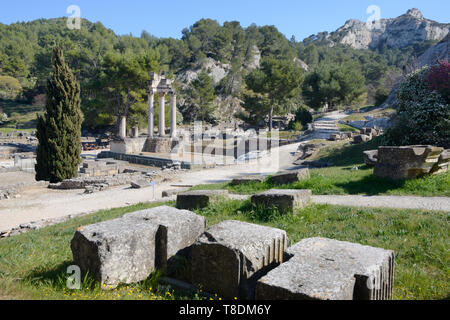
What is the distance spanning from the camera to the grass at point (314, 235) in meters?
3.77

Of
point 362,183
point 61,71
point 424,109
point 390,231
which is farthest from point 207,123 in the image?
point 390,231

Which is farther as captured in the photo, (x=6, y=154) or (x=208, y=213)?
(x=6, y=154)

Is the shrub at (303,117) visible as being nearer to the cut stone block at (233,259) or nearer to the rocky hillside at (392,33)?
the cut stone block at (233,259)

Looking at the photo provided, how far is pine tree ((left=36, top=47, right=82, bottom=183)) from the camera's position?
2047 cm

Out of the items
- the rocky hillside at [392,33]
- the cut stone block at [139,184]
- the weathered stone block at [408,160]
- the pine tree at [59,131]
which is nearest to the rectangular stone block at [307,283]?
the weathered stone block at [408,160]

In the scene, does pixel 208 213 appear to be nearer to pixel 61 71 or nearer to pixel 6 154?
pixel 61 71

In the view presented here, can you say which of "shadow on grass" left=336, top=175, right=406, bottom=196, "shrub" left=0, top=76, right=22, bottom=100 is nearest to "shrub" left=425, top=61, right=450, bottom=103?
"shadow on grass" left=336, top=175, right=406, bottom=196

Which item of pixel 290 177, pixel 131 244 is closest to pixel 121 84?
pixel 290 177

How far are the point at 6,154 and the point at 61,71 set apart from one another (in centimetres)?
2005

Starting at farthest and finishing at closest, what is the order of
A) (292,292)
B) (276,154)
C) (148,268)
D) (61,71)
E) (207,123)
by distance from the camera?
1. (207,123)
2. (276,154)
3. (61,71)
4. (148,268)
5. (292,292)

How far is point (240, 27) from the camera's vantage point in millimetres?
104688

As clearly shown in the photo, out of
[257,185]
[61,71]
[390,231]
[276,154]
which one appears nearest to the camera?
[390,231]

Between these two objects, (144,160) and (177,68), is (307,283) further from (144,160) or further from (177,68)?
(177,68)


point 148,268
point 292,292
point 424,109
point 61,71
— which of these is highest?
point 61,71
